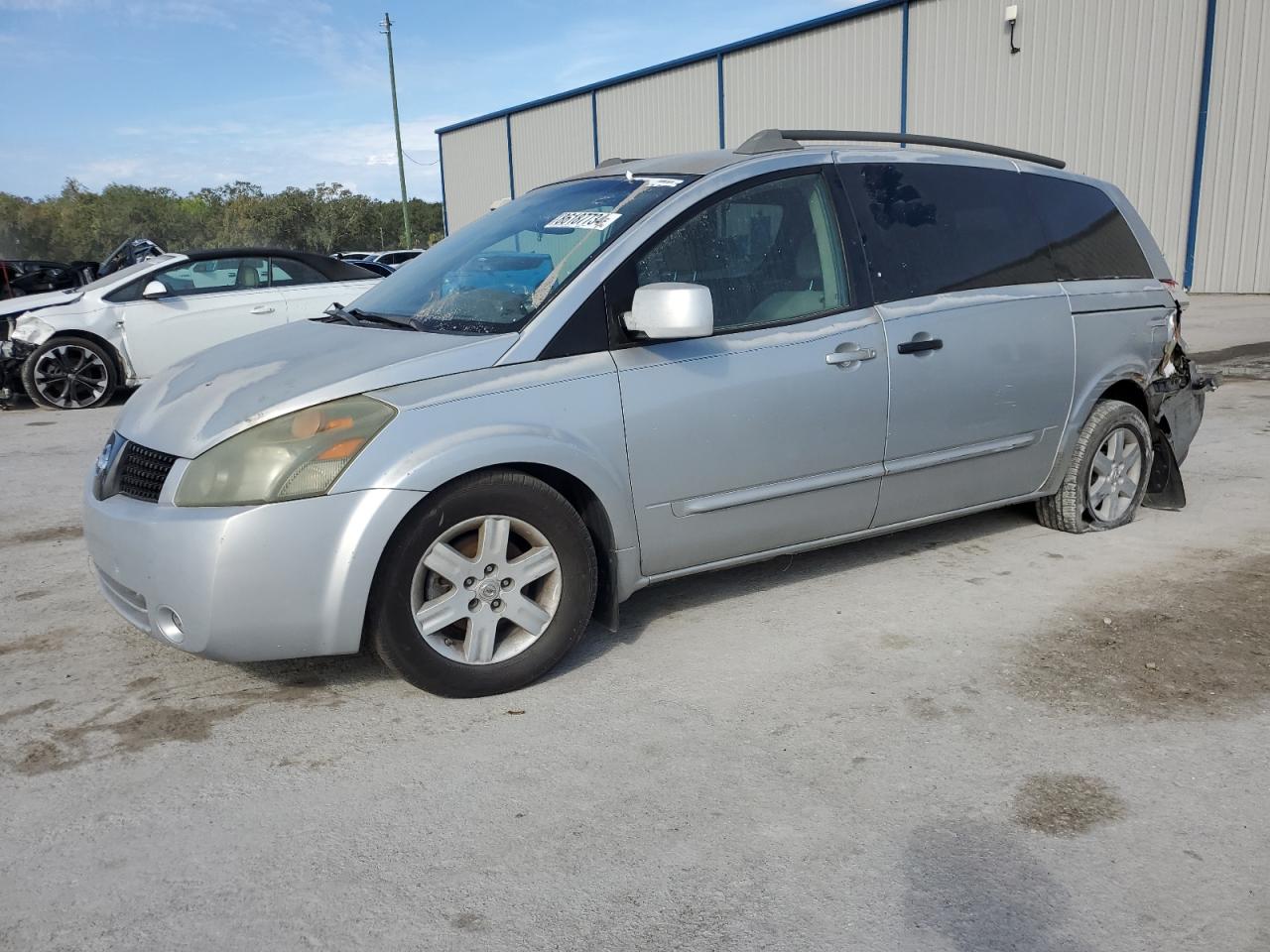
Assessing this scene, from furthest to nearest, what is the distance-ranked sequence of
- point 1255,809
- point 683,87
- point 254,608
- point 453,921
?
point 683,87
point 254,608
point 1255,809
point 453,921

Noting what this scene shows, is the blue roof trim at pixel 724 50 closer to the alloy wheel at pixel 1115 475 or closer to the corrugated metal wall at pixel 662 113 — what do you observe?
the corrugated metal wall at pixel 662 113

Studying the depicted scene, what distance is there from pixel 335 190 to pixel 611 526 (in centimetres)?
5766

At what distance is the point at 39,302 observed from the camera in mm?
10562

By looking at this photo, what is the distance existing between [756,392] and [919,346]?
2.63ft

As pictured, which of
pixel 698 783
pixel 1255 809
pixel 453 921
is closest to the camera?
pixel 453 921

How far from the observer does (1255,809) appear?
277 centimetres

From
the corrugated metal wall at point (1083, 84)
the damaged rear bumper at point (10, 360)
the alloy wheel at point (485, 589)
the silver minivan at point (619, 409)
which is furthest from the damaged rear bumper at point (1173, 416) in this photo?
the corrugated metal wall at point (1083, 84)

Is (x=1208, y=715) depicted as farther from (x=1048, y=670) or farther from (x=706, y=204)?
(x=706, y=204)

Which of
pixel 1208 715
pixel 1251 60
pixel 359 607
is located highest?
pixel 1251 60

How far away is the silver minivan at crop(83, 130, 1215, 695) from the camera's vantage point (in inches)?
129

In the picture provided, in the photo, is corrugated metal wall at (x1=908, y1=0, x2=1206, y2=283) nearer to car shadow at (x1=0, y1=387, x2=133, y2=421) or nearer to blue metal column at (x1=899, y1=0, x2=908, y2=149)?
blue metal column at (x1=899, y1=0, x2=908, y2=149)

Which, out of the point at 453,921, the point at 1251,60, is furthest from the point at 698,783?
the point at 1251,60

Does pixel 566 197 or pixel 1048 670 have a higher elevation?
pixel 566 197

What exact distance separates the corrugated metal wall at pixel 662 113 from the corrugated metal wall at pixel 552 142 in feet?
2.67
